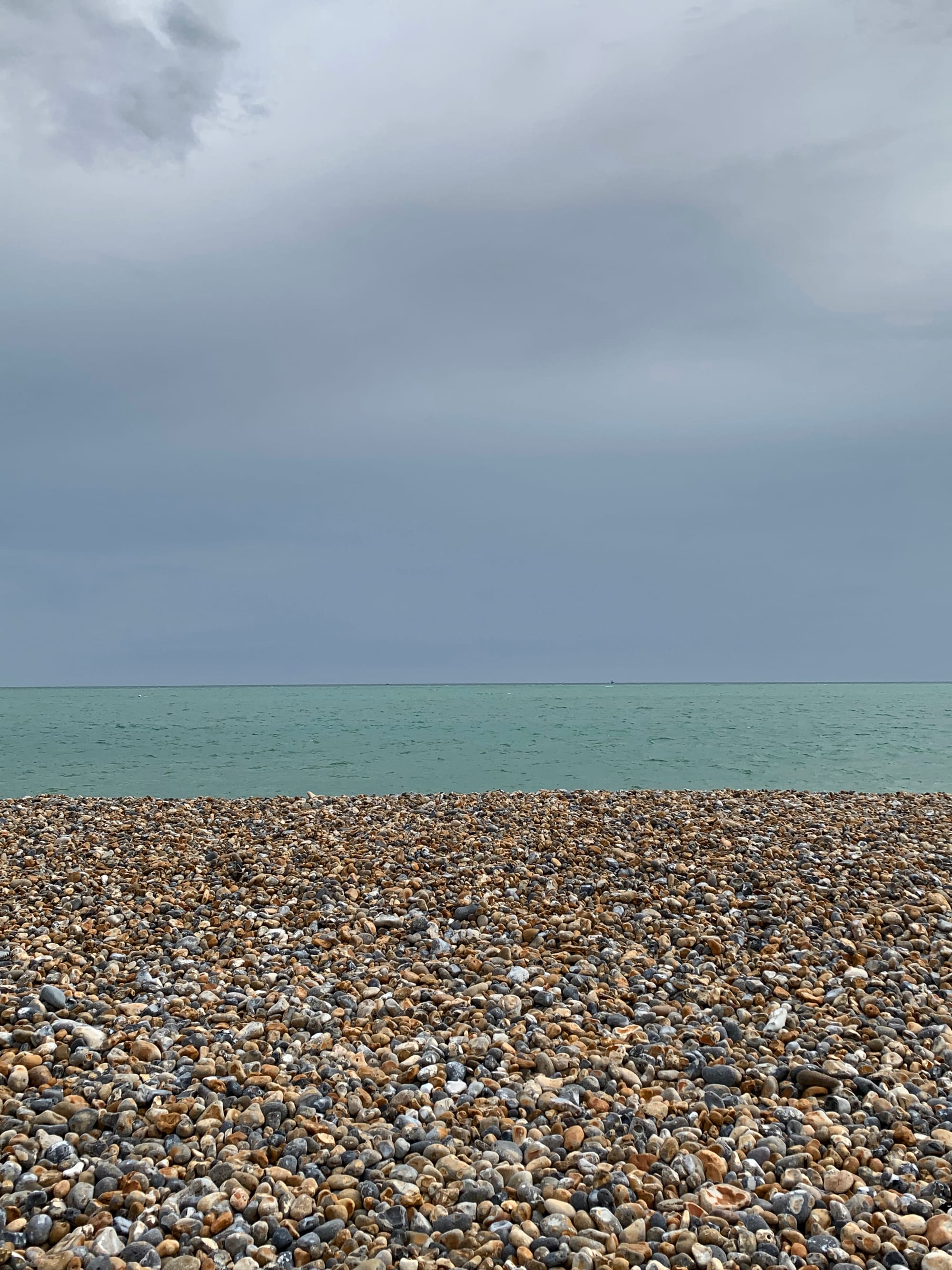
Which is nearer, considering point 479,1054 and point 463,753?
point 479,1054

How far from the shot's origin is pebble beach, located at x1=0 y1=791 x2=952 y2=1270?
12.7 ft

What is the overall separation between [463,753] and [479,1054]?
79.4 feet

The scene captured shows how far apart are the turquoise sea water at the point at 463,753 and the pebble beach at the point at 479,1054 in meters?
10.8

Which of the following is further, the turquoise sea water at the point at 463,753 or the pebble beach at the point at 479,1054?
the turquoise sea water at the point at 463,753

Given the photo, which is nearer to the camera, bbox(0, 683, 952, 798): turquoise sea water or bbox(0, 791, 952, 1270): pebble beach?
bbox(0, 791, 952, 1270): pebble beach

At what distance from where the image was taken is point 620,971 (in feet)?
23.1

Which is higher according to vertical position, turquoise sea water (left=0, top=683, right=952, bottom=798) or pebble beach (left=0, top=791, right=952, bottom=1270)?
pebble beach (left=0, top=791, right=952, bottom=1270)

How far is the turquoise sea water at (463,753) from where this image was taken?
2194 centimetres

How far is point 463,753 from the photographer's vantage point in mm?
29719

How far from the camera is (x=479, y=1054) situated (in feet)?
18.3

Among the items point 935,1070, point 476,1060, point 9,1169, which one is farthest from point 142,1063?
point 935,1070

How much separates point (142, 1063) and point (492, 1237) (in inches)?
103

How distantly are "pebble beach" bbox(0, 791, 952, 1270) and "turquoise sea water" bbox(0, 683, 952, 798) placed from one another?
10.8m

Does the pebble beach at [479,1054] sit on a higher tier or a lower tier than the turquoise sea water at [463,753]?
higher
